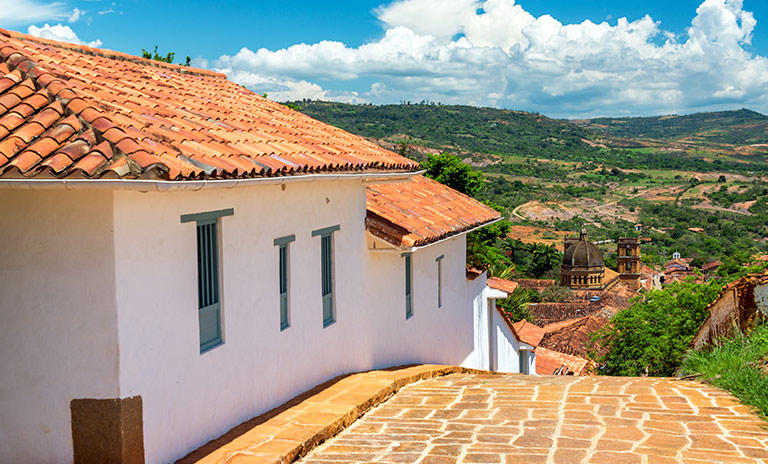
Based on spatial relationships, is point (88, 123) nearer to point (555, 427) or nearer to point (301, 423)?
point (301, 423)

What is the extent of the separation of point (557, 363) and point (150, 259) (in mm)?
24853

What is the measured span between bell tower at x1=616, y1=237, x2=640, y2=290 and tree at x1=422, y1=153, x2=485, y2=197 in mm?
56567

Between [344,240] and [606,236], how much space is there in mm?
103562

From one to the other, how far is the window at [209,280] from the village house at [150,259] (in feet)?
0.05

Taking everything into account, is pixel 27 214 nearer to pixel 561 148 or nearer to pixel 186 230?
pixel 186 230

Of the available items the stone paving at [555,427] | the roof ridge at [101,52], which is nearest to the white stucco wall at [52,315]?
the stone paving at [555,427]

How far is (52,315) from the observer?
4.84 metres

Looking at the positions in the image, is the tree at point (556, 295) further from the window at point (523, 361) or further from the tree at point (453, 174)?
the window at point (523, 361)

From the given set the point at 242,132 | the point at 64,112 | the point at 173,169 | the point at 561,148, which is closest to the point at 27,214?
the point at 64,112

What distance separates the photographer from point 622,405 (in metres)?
7.46

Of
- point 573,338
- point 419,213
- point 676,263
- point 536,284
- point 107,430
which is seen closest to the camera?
point 107,430

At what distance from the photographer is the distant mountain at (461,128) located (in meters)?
119

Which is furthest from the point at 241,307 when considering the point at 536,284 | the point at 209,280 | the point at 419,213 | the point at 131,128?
the point at 536,284

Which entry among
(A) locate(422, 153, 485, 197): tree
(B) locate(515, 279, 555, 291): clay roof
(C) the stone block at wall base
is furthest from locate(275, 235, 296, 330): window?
(B) locate(515, 279, 555, 291): clay roof
